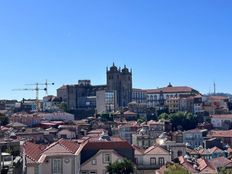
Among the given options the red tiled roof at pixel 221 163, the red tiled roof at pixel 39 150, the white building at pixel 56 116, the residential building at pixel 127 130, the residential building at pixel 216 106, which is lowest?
the red tiled roof at pixel 221 163

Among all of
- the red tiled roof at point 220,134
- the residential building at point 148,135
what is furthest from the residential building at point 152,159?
the red tiled roof at point 220,134

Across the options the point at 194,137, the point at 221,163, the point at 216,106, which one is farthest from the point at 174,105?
the point at 221,163

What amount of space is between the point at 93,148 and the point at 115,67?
349 ft

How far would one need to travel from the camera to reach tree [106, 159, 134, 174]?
29.7m

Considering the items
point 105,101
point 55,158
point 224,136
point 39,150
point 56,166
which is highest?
point 105,101

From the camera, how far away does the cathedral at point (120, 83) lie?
448 ft

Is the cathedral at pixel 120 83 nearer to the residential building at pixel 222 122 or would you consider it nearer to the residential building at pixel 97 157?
the residential building at pixel 222 122

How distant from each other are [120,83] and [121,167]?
107522mm

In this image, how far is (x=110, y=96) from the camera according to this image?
12900 cm

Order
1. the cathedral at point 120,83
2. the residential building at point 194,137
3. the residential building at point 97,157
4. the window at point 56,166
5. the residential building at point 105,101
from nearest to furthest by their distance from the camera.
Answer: the window at point 56,166 < the residential building at point 97,157 < the residential building at point 194,137 < the residential building at point 105,101 < the cathedral at point 120,83

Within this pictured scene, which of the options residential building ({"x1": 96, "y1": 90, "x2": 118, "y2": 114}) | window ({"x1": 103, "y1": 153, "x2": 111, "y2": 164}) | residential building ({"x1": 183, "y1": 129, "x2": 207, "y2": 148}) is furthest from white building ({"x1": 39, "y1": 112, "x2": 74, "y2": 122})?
window ({"x1": 103, "y1": 153, "x2": 111, "y2": 164})

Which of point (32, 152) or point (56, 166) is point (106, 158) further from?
point (32, 152)

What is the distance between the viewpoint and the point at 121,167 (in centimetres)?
3003

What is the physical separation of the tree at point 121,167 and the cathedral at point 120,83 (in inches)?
4130
